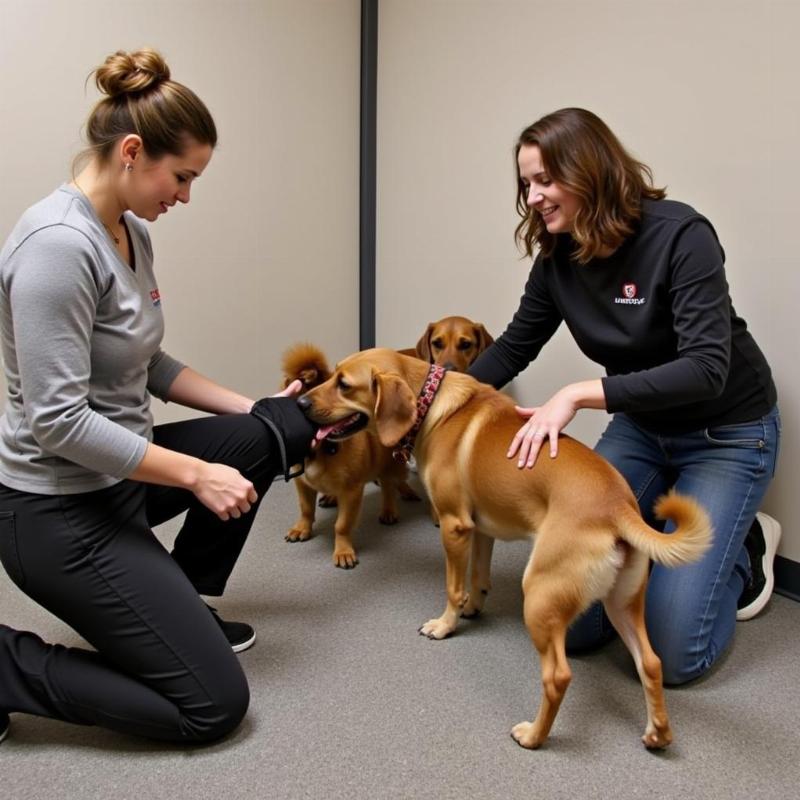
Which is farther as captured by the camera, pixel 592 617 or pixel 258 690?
pixel 592 617

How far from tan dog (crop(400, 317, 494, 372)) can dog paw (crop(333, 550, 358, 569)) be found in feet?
2.88

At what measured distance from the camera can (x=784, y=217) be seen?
226cm

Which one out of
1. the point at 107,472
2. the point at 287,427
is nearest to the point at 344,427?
the point at 287,427

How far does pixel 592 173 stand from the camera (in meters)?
1.86

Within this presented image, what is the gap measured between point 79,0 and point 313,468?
7.17 feet

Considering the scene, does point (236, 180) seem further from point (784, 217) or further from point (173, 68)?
point (784, 217)

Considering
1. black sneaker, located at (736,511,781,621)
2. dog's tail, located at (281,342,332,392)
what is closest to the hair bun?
dog's tail, located at (281,342,332,392)

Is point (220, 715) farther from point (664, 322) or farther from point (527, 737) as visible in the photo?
point (664, 322)

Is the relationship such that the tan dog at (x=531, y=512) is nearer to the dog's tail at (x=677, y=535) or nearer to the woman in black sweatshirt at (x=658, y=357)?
the dog's tail at (x=677, y=535)

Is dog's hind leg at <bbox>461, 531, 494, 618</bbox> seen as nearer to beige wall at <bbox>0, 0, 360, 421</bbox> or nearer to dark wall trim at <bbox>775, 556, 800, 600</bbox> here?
dark wall trim at <bbox>775, 556, 800, 600</bbox>

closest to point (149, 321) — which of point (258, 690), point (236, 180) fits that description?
point (258, 690)

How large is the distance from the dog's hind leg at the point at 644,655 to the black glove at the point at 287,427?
3.14ft

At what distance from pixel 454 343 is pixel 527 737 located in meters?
1.71

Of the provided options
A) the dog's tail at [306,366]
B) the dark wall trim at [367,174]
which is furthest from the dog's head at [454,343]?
the dark wall trim at [367,174]
